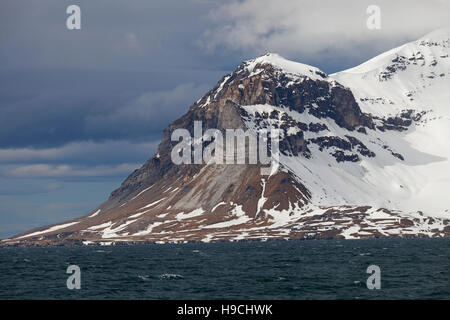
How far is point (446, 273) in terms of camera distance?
16825cm

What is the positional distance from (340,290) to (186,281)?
38.9 metres

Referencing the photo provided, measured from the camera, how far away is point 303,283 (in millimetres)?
153000

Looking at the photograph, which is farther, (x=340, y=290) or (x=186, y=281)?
(x=186, y=281)

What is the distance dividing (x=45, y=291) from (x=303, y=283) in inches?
2148
